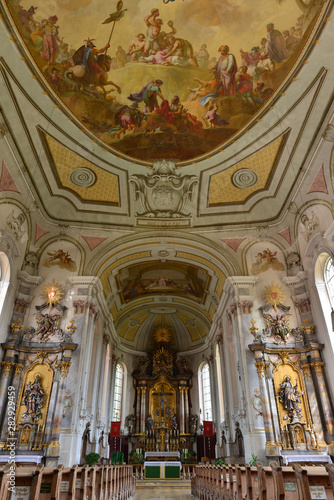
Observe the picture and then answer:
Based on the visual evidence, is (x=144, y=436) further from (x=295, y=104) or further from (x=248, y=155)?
(x=295, y=104)

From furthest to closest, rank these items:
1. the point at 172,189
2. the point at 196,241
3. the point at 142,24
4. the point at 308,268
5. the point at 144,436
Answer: the point at 144,436, the point at 196,241, the point at 172,189, the point at 308,268, the point at 142,24

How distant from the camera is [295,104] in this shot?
37.8 ft

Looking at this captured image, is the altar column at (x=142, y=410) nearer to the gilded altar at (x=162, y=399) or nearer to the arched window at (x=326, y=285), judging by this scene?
the gilded altar at (x=162, y=399)

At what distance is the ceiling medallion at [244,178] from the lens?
14.2 m

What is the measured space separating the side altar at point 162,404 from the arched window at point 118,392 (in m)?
0.85

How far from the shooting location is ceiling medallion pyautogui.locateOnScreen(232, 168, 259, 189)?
46.8 feet

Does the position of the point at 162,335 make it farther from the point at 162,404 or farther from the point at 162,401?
the point at 162,404

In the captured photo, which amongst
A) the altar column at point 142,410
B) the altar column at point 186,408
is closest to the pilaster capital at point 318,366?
the altar column at point 186,408

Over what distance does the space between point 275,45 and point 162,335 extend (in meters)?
19.6

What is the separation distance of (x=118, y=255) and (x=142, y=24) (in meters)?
9.28

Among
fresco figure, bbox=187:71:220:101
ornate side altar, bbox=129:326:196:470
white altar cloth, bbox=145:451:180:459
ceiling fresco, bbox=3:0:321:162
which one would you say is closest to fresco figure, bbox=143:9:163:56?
ceiling fresco, bbox=3:0:321:162

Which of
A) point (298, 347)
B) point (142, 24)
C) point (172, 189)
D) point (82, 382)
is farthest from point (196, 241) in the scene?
point (142, 24)

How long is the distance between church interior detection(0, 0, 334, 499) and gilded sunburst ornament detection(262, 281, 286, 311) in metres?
0.07

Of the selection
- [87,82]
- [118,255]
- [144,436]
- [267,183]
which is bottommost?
[144,436]
